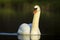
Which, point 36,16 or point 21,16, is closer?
point 36,16

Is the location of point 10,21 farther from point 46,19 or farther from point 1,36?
point 1,36

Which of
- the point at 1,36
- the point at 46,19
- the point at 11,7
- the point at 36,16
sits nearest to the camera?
the point at 1,36

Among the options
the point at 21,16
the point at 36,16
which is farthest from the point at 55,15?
the point at 36,16

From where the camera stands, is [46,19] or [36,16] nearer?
[36,16]

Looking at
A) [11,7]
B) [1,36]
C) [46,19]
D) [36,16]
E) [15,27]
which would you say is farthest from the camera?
[11,7]

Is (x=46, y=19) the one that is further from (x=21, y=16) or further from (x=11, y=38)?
(x=11, y=38)

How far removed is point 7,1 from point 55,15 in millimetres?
858

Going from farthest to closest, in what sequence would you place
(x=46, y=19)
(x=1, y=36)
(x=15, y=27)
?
1. (x=46, y=19)
2. (x=15, y=27)
3. (x=1, y=36)

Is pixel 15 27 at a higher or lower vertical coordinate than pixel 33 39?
lower

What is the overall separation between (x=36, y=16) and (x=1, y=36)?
2.12 feet

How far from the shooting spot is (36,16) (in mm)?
1504

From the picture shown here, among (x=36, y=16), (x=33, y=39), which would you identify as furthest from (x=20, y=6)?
(x=33, y=39)

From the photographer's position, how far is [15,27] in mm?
2822

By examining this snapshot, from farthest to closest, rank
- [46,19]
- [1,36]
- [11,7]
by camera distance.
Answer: [11,7], [46,19], [1,36]
